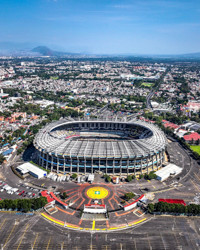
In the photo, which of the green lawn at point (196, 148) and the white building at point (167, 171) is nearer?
the white building at point (167, 171)

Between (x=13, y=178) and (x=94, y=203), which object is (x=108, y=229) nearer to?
(x=94, y=203)

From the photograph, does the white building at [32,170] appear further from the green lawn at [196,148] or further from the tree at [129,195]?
the green lawn at [196,148]

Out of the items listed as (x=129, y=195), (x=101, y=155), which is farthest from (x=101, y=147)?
(x=129, y=195)

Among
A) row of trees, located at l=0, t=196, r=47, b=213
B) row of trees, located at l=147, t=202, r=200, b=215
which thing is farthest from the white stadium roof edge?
row of trees, located at l=147, t=202, r=200, b=215

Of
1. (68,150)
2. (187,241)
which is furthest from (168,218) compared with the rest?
(68,150)

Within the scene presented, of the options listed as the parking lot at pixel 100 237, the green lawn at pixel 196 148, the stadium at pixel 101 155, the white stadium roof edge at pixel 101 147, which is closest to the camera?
the parking lot at pixel 100 237

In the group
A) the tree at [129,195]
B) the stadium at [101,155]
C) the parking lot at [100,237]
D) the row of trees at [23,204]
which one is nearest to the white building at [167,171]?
the stadium at [101,155]
